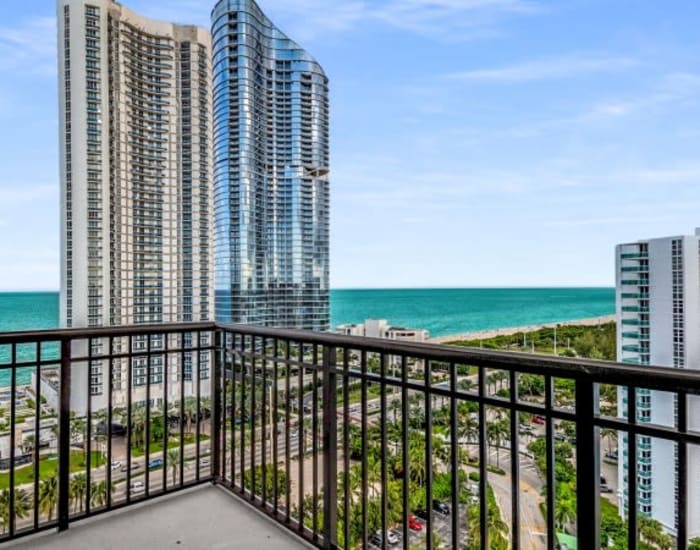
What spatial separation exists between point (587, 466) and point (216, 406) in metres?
2.09

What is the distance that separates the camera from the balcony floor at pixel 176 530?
1.93 meters

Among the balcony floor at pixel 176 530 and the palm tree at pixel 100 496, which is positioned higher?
the balcony floor at pixel 176 530

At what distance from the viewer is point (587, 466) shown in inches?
45.0

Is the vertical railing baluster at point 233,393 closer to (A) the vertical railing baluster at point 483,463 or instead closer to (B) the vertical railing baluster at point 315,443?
(B) the vertical railing baluster at point 315,443

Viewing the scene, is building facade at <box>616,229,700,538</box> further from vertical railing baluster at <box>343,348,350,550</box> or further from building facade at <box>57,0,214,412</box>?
building facade at <box>57,0,214,412</box>

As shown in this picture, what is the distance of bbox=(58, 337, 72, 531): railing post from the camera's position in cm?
204

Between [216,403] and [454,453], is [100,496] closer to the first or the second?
[216,403]

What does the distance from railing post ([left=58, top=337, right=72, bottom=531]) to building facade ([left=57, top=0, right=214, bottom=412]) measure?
7529 mm

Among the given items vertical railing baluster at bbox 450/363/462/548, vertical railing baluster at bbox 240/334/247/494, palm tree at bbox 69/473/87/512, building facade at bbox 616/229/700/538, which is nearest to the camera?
vertical railing baluster at bbox 450/363/462/548

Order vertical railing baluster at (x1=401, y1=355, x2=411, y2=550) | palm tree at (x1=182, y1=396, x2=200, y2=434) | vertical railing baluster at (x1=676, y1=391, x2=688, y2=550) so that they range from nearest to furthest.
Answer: vertical railing baluster at (x1=676, y1=391, x2=688, y2=550) < vertical railing baluster at (x1=401, y1=355, x2=411, y2=550) < palm tree at (x1=182, y1=396, x2=200, y2=434)

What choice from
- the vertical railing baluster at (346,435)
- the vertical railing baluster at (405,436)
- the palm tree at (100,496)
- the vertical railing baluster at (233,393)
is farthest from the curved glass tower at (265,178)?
the vertical railing baluster at (405,436)

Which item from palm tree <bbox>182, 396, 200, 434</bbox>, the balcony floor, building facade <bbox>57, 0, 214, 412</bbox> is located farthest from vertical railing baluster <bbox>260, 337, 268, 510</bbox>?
building facade <bbox>57, 0, 214, 412</bbox>

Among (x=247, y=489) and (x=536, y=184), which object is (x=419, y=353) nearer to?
(x=247, y=489)

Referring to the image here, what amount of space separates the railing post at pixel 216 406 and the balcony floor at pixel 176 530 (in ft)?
0.78
